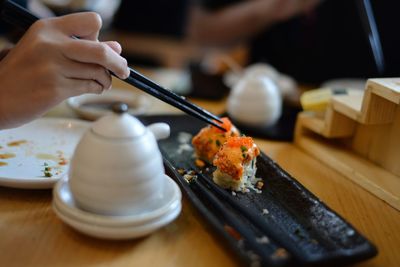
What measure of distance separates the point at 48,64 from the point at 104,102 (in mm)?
627

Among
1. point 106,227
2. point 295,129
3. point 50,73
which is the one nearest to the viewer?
point 106,227

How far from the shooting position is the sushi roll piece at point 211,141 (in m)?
1.13

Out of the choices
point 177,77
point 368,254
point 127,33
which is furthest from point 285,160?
point 127,33

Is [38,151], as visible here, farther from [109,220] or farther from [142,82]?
[109,220]

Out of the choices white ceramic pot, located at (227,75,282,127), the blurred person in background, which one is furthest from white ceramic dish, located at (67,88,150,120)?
the blurred person in background

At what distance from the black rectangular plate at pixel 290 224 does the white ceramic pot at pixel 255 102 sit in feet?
1.11

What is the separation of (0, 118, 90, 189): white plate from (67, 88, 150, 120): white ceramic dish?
0.30 feet

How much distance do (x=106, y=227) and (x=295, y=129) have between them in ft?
2.71

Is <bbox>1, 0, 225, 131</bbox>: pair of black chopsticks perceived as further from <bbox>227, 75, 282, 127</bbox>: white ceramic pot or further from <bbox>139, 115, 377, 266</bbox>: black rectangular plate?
<bbox>227, 75, 282, 127</bbox>: white ceramic pot

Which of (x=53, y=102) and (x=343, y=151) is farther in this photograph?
(x=343, y=151)

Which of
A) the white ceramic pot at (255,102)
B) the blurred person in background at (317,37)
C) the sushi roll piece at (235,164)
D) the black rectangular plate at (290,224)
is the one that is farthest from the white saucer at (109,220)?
the blurred person in background at (317,37)

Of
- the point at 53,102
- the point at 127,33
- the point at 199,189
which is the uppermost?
the point at 53,102

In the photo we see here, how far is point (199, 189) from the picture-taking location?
97 centimetres

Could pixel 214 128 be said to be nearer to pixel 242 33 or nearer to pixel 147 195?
pixel 147 195
